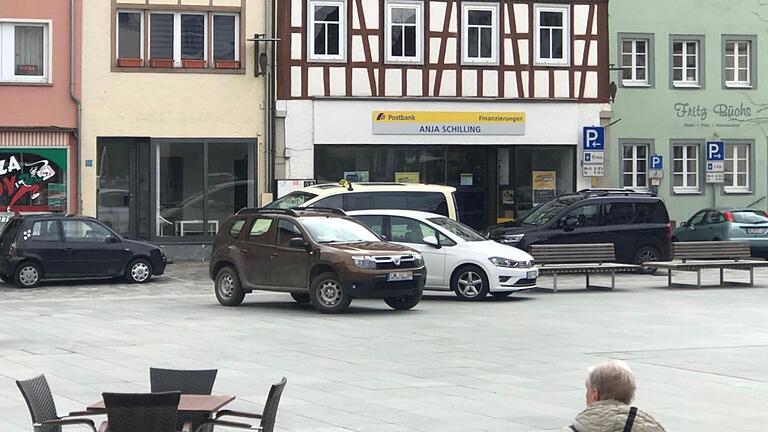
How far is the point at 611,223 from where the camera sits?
106 ft

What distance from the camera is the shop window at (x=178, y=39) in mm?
35625

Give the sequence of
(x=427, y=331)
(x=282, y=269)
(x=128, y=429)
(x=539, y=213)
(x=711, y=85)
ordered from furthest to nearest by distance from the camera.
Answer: (x=711, y=85) → (x=539, y=213) → (x=282, y=269) → (x=427, y=331) → (x=128, y=429)

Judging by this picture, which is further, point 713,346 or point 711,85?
point 711,85

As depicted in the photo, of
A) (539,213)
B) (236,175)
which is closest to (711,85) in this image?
(539,213)

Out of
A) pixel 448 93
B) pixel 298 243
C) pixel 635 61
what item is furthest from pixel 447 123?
pixel 298 243

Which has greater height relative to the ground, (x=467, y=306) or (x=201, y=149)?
(x=201, y=149)

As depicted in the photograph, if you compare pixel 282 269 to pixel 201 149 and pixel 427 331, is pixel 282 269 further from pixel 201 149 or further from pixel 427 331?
pixel 201 149

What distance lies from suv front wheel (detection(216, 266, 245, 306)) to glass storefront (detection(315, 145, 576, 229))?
1334 centimetres

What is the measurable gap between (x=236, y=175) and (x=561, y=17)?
33.4 ft

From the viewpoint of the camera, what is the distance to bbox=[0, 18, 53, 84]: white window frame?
114 feet

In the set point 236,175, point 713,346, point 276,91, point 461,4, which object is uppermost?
point 461,4

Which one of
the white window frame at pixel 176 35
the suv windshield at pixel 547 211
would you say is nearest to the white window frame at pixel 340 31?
the white window frame at pixel 176 35

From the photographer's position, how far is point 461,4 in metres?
38.1

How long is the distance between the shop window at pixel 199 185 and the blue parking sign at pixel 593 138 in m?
9.32
